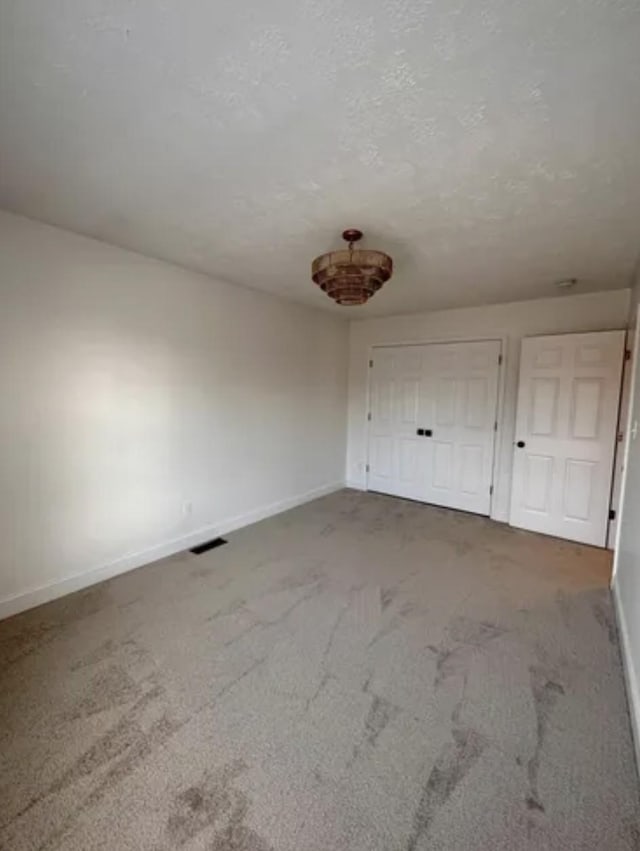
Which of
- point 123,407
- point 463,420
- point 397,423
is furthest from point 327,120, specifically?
point 397,423

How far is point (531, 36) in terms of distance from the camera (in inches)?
42.4

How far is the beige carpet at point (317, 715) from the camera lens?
1.29 meters

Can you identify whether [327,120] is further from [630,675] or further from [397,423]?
[397,423]

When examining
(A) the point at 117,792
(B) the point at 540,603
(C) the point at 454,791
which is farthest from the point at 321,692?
(B) the point at 540,603

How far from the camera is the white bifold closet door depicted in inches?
171

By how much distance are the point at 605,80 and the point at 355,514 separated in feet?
12.3

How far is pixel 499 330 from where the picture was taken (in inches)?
166

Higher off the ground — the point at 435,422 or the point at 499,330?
the point at 499,330

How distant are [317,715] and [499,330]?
Result: 12.5ft

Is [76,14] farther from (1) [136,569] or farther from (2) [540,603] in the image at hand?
(2) [540,603]

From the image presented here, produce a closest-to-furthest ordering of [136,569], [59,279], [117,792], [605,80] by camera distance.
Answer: [605,80]
[117,792]
[59,279]
[136,569]

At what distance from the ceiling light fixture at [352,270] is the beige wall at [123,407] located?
1464 mm

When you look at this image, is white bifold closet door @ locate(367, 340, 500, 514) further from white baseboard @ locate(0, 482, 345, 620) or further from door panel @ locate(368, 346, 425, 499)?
white baseboard @ locate(0, 482, 345, 620)

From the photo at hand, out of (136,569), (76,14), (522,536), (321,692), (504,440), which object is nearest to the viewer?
(76,14)
